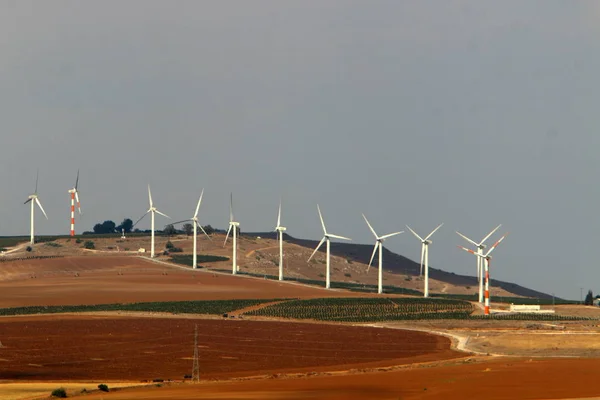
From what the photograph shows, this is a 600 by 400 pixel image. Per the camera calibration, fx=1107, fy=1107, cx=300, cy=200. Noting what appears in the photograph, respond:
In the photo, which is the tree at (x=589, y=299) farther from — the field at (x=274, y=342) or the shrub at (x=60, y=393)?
the shrub at (x=60, y=393)

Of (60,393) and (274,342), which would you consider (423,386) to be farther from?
(274,342)

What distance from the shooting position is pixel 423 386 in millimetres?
52406

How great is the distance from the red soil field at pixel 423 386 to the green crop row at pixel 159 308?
65909 millimetres

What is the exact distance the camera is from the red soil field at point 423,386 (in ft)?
158

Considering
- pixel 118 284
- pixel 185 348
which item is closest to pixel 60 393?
pixel 185 348

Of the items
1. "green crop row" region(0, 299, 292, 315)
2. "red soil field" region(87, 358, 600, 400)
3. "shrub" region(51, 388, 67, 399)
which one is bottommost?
"shrub" region(51, 388, 67, 399)

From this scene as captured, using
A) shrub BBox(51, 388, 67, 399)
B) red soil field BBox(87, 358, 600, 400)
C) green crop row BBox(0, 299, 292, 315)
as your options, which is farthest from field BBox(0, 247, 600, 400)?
shrub BBox(51, 388, 67, 399)

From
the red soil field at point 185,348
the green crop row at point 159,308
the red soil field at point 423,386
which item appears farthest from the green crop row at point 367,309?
the red soil field at point 423,386

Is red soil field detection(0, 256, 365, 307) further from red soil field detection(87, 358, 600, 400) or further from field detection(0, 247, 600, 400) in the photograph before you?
red soil field detection(87, 358, 600, 400)

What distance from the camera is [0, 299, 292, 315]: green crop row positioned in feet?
408

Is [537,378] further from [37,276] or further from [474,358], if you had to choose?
[37,276]

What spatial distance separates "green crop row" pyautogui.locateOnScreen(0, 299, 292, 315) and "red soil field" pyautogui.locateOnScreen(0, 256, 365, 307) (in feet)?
21.0

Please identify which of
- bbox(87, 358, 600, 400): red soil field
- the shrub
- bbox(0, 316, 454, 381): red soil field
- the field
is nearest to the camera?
bbox(87, 358, 600, 400): red soil field

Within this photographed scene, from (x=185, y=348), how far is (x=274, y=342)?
9.70 meters
